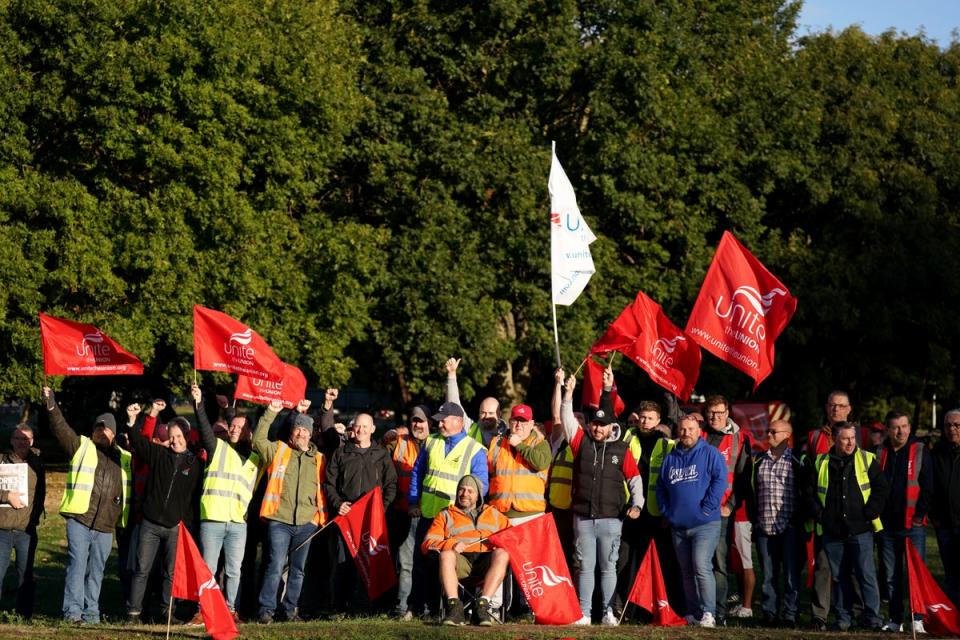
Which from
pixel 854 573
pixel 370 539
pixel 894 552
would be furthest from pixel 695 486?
pixel 370 539

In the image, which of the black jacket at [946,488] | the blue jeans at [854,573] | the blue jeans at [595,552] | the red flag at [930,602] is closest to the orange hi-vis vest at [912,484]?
the black jacket at [946,488]

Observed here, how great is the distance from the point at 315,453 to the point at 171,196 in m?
15.9

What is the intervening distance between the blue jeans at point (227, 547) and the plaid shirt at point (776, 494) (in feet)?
16.4

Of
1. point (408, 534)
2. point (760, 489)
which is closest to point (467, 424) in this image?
point (408, 534)

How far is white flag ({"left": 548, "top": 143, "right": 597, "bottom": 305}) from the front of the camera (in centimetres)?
1683

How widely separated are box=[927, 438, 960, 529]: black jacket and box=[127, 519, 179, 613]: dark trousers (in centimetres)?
710

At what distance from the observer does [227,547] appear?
1408cm

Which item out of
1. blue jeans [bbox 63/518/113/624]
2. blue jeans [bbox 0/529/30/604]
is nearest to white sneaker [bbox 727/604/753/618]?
blue jeans [bbox 63/518/113/624]

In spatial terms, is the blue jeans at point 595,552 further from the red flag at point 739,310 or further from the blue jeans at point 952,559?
the blue jeans at point 952,559

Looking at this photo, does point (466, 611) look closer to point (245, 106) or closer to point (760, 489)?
point (760, 489)

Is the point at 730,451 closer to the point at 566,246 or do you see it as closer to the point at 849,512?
the point at 849,512

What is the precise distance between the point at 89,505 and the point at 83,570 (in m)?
0.61

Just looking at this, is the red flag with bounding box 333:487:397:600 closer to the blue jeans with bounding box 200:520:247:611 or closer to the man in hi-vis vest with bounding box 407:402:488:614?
the man in hi-vis vest with bounding box 407:402:488:614

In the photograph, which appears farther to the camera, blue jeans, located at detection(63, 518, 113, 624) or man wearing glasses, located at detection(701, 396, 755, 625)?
man wearing glasses, located at detection(701, 396, 755, 625)
